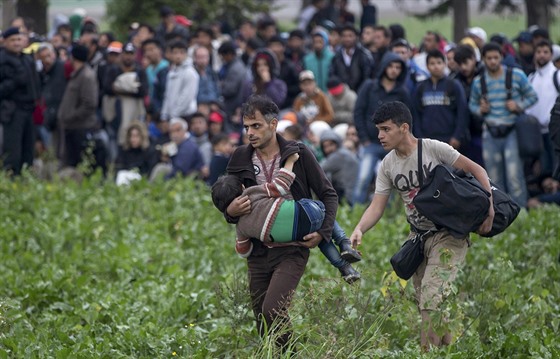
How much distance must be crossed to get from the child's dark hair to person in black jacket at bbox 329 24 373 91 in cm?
1014

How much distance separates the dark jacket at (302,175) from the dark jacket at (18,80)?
9.62 m

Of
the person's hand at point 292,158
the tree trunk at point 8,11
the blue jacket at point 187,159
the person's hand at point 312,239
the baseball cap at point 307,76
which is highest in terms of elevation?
the person's hand at point 292,158

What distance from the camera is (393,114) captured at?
870 centimetres

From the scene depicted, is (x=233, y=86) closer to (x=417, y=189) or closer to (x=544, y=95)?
(x=544, y=95)

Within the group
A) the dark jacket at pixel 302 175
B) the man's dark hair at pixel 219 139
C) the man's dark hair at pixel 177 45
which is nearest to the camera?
the dark jacket at pixel 302 175

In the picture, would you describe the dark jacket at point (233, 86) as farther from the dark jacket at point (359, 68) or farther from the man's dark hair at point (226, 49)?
the dark jacket at point (359, 68)

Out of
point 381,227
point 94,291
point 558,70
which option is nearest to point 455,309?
point 94,291

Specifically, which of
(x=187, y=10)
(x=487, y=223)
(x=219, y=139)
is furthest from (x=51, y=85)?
(x=487, y=223)

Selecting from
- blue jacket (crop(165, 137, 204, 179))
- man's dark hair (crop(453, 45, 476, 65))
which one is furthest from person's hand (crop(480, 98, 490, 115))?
blue jacket (crop(165, 137, 204, 179))

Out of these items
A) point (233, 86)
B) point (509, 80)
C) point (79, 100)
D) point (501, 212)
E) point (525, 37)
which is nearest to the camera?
point (501, 212)

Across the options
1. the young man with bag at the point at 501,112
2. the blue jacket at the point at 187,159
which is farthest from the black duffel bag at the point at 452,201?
the blue jacket at the point at 187,159

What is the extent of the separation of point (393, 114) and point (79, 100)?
35.4 feet

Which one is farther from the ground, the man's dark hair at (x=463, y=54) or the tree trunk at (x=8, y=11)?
the man's dark hair at (x=463, y=54)

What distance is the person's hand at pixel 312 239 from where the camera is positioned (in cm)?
841
